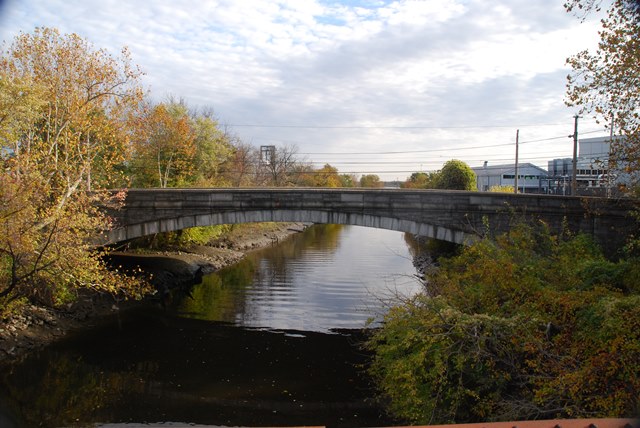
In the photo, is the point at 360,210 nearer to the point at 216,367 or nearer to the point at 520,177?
the point at 216,367

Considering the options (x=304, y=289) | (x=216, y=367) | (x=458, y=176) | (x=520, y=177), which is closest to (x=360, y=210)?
(x=304, y=289)

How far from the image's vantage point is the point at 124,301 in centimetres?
2033

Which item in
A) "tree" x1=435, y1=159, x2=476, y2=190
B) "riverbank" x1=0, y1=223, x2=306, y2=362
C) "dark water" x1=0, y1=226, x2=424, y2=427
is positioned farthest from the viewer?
"tree" x1=435, y1=159, x2=476, y2=190

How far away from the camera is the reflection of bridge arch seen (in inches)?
686

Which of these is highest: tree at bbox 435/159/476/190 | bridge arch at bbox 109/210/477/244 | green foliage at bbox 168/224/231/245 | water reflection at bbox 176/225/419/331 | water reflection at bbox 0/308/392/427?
tree at bbox 435/159/476/190

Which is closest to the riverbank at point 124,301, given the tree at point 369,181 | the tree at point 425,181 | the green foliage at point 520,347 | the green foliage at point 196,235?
the green foliage at point 196,235

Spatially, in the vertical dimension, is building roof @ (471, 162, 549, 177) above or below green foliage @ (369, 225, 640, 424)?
above

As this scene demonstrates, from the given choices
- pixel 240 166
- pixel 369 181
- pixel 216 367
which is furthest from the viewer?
pixel 369 181

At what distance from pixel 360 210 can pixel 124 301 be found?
10.4 m

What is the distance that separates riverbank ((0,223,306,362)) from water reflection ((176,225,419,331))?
126 centimetres

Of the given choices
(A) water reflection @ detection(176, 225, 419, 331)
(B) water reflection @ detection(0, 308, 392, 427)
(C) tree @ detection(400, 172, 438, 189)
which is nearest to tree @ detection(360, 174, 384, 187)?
(C) tree @ detection(400, 172, 438, 189)

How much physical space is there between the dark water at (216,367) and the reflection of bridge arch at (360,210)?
348cm

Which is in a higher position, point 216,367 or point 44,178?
point 44,178

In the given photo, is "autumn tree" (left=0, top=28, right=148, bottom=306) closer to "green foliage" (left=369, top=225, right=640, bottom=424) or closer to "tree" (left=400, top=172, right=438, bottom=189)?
"green foliage" (left=369, top=225, right=640, bottom=424)
